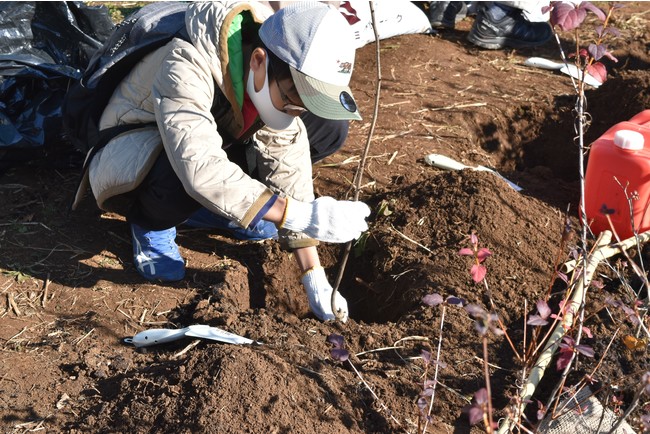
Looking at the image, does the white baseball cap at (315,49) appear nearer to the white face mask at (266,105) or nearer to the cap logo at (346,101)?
the cap logo at (346,101)

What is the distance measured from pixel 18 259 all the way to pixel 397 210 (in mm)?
1536

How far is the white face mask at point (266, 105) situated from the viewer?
2441mm

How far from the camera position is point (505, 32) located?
4.91m

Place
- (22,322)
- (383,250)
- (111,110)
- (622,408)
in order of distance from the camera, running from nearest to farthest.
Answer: (622,408)
(22,322)
(111,110)
(383,250)

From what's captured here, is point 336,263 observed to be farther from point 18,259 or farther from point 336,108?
point 18,259

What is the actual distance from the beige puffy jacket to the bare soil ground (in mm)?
430

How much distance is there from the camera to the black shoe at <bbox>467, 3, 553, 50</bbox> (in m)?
4.89

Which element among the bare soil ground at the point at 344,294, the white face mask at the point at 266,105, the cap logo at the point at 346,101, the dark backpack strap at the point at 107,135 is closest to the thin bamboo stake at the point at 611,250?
the bare soil ground at the point at 344,294

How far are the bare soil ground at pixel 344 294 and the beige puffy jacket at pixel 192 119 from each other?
16.9 inches

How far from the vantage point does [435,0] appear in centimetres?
502

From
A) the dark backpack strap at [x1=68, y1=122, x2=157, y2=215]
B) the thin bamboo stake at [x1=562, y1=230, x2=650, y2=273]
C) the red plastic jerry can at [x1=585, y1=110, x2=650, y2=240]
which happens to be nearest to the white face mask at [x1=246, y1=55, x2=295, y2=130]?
the dark backpack strap at [x1=68, y1=122, x2=157, y2=215]

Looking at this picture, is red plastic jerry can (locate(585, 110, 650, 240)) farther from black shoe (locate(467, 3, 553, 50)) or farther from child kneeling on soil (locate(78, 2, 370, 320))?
black shoe (locate(467, 3, 553, 50))

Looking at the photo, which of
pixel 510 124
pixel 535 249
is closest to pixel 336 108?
pixel 535 249

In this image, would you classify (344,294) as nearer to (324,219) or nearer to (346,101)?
(324,219)
